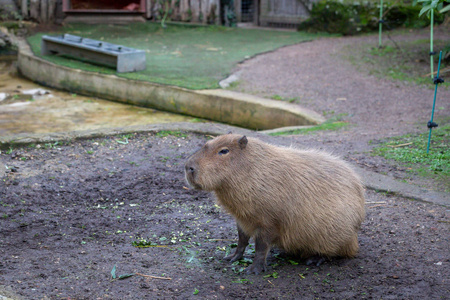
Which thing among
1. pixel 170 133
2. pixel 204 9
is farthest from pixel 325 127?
pixel 204 9

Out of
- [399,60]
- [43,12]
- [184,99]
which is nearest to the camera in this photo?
[184,99]

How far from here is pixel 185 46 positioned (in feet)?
38.9

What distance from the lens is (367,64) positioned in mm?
9633

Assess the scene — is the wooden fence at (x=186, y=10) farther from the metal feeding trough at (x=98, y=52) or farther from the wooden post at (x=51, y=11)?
the metal feeding trough at (x=98, y=52)

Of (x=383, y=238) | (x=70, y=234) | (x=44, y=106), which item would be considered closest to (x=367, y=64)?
(x=44, y=106)

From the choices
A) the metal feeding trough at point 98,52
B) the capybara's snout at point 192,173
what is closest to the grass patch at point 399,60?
the metal feeding trough at point 98,52

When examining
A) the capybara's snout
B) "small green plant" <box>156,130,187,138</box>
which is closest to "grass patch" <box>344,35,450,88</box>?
"small green plant" <box>156,130,187,138</box>

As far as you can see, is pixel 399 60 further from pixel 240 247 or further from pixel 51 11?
pixel 51 11

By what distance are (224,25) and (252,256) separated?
12169 mm

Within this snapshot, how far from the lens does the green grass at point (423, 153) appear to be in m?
4.43

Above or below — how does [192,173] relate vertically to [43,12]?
below

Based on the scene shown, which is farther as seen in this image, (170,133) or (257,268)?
(170,133)

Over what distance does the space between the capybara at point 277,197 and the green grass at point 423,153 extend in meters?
1.41

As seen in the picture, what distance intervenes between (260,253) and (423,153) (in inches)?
98.5
